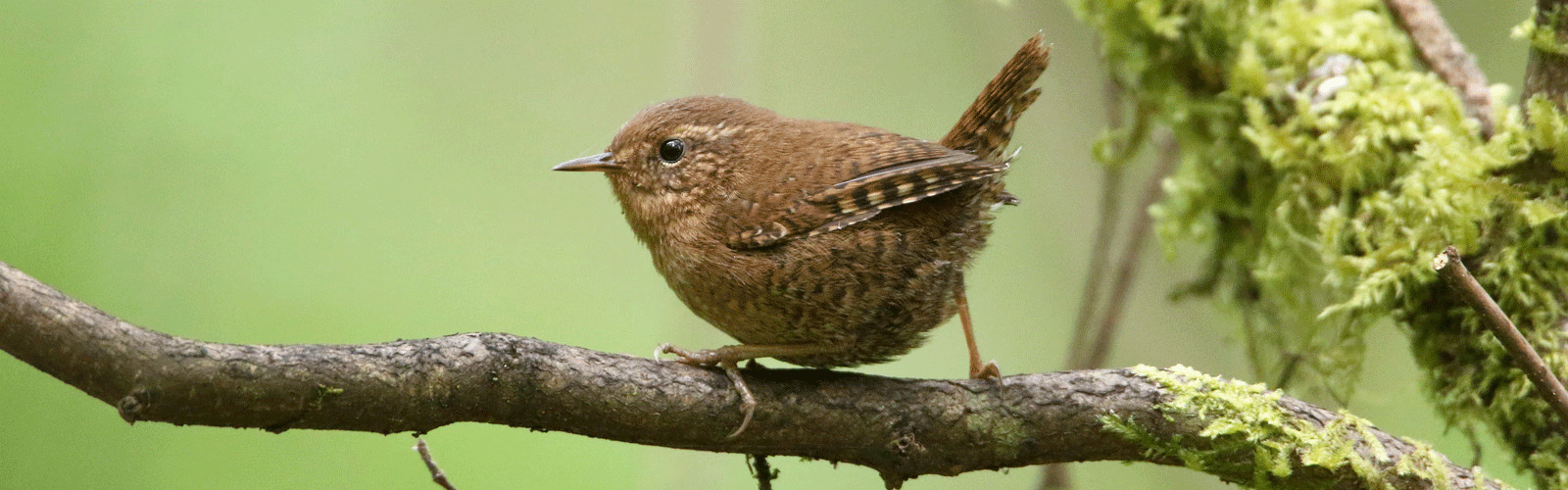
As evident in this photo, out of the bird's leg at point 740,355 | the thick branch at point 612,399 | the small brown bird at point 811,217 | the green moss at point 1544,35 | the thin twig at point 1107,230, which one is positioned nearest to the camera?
the thick branch at point 612,399

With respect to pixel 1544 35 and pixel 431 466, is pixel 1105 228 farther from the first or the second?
pixel 431 466

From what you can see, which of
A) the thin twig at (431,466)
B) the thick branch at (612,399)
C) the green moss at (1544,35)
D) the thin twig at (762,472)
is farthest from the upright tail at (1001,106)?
the thin twig at (431,466)

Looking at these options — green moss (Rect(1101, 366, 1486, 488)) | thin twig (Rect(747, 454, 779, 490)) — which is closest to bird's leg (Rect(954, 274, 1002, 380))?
green moss (Rect(1101, 366, 1486, 488))

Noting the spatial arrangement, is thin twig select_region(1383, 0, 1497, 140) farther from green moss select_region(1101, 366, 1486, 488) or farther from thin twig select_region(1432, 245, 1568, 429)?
green moss select_region(1101, 366, 1486, 488)

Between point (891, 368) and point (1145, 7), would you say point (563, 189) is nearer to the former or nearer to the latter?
point (891, 368)

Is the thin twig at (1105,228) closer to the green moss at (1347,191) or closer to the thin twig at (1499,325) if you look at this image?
the green moss at (1347,191)

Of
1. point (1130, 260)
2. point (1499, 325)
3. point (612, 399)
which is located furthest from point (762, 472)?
point (1130, 260)
